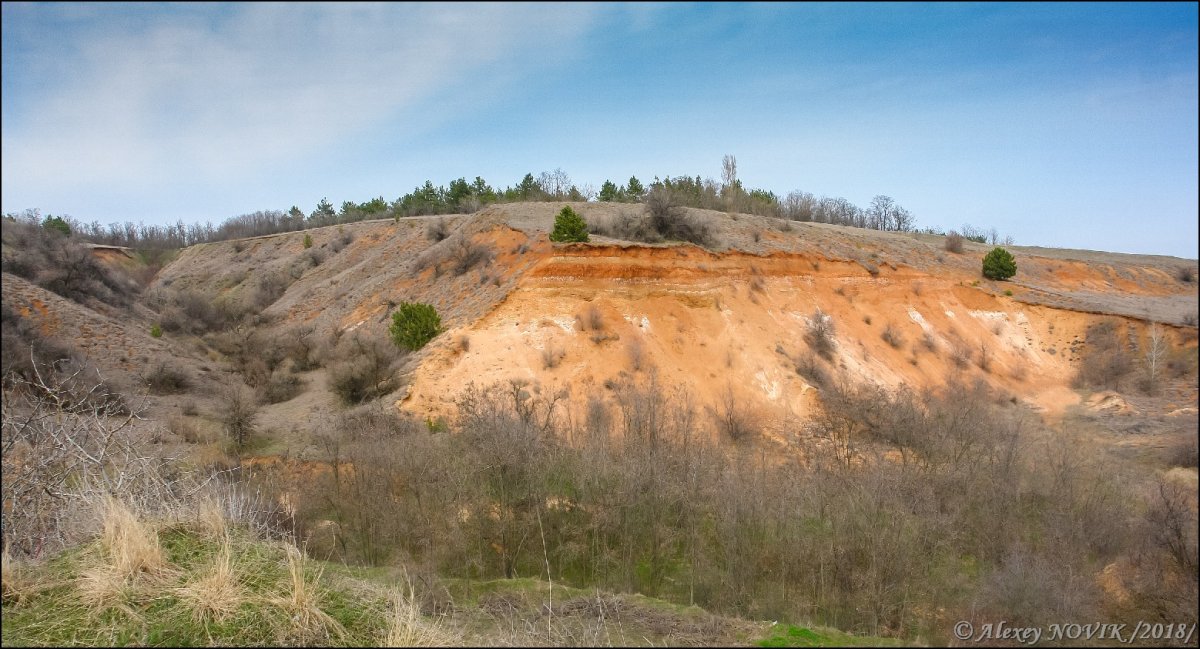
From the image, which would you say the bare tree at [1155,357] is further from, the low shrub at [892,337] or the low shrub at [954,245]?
the low shrub at [954,245]

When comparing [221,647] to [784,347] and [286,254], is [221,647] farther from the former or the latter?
[286,254]

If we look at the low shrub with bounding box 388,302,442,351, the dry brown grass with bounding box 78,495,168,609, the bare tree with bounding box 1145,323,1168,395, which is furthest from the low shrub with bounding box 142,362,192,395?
the bare tree with bounding box 1145,323,1168,395

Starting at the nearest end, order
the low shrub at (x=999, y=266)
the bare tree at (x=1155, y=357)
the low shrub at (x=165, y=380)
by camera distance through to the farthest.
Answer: the bare tree at (x=1155, y=357), the low shrub at (x=165, y=380), the low shrub at (x=999, y=266)

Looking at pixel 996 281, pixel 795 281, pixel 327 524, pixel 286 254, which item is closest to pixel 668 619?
pixel 327 524

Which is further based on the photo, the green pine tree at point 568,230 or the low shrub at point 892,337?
the low shrub at point 892,337

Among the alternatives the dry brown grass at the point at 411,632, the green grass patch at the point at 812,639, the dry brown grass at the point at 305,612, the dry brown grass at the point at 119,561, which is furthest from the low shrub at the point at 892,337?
the dry brown grass at the point at 119,561

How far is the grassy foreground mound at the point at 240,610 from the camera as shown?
5211mm

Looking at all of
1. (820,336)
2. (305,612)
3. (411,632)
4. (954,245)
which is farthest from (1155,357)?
(954,245)

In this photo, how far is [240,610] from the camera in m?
5.48

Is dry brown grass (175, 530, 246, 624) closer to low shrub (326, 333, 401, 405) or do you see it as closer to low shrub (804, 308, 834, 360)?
low shrub (326, 333, 401, 405)

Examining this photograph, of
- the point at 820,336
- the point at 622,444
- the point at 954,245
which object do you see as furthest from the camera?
the point at 954,245

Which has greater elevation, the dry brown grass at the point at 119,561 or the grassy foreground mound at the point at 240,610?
the dry brown grass at the point at 119,561

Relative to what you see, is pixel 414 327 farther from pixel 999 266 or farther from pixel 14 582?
pixel 999 266

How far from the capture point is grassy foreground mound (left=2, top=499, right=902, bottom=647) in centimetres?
521
